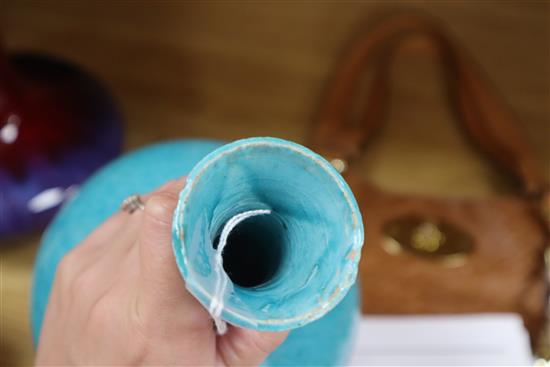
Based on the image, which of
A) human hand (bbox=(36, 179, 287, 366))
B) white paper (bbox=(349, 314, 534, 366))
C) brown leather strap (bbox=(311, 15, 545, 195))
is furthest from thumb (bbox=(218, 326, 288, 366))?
brown leather strap (bbox=(311, 15, 545, 195))

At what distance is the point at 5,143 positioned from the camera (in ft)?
1.82

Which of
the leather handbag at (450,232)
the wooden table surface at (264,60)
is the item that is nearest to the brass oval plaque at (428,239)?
the leather handbag at (450,232)

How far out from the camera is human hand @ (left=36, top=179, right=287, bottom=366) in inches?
9.3

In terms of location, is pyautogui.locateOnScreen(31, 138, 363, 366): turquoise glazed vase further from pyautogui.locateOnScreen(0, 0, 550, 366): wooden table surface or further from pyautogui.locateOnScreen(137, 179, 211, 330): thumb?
pyautogui.locateOnScreen(0, 0, 550, 366): wooden table surface

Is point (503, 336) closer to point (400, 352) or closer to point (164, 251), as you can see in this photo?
point (400, 352)

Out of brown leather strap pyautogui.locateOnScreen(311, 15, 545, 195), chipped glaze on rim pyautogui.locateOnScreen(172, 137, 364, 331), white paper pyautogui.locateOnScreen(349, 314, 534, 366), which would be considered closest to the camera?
chipped glaze on rim pyautogui.locateOnScreen(172, 137, 364, 331)

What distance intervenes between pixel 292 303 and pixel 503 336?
41 cm

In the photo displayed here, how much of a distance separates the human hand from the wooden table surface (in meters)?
0.42

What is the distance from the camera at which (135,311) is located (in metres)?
0.26

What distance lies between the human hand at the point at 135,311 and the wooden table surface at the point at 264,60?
420mm

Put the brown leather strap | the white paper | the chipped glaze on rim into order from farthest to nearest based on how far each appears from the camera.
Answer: the brown leather strap
the white paper
the chipped glaze on rim

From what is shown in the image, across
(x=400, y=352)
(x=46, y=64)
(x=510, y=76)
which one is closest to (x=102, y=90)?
(x=46, y=64)

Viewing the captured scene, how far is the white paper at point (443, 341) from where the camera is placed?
0.56 m

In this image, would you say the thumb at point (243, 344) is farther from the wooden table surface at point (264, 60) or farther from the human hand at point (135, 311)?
the wooden table surface at point (264, 60)
